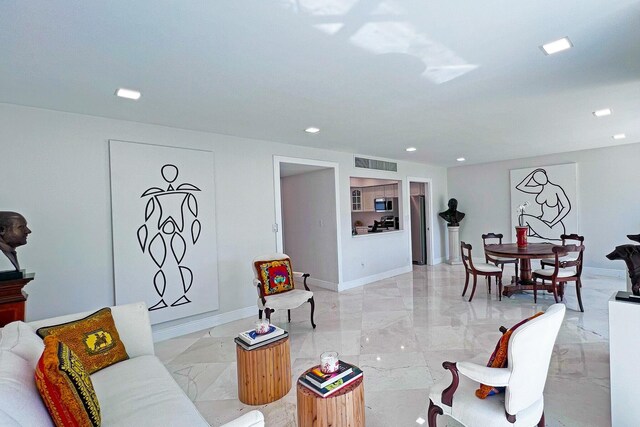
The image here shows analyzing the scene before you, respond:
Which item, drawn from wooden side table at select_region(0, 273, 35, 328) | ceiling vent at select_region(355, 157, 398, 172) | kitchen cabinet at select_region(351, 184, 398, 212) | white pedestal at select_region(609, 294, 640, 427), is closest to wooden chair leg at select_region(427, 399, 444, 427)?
white pedestal at select_region(609, 294, 640, 427)

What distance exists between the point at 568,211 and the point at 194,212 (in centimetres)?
709

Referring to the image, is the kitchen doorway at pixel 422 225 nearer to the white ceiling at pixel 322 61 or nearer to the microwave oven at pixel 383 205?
the microwave oven at pixel 383 205

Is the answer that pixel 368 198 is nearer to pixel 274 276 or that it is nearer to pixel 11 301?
pixel 274 276

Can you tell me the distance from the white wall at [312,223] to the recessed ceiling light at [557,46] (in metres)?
3.66

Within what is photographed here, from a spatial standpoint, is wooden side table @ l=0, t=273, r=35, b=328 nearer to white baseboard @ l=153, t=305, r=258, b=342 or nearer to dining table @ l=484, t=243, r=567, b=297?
white baseboard @ l=153, t=305, r=258, b=342

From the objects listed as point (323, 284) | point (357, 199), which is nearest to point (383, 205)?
point (357, 199)

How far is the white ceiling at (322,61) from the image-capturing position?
1669mm

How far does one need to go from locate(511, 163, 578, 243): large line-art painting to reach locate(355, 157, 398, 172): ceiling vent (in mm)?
2902

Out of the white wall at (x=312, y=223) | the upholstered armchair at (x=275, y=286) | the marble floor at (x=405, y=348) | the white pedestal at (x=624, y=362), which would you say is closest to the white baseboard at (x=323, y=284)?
the white wall at (x=312, y=223)

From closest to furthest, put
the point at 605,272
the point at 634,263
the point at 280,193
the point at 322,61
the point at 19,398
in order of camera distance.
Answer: the point at 19,398
the point at 634,263
the point at 322,61
the point at 280,193
the point at 605,272

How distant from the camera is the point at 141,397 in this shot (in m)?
1.70

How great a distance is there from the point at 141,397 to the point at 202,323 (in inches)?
Result: 93.7

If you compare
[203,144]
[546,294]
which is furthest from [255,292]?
[546,294]

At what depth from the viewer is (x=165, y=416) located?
152cm
